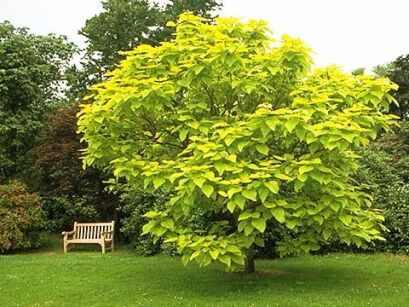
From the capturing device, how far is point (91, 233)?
48.8 feet

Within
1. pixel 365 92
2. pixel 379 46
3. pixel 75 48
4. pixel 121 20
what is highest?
pixel 379 46

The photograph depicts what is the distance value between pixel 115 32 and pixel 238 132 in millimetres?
20617

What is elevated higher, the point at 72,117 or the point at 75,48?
the point at 75,48

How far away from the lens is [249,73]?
24.1 feet

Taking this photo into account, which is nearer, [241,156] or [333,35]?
[241,156]

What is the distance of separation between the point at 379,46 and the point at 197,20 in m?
34.3

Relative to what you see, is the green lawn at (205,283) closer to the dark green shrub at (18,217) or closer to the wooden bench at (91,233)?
the dark green shrub at (18,217)

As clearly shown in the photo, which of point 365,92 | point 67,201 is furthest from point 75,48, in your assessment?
point 365,92

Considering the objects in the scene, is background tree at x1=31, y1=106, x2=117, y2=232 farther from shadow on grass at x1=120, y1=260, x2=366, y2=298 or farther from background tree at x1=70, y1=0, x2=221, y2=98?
background tree at x1=70, y1=0, x2=221, y2=98

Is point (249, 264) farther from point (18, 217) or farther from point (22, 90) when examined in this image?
point (22, 90)

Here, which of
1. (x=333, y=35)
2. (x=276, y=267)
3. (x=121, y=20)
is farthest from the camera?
(x=121, y=20)

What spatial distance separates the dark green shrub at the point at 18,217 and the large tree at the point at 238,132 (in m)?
6.79

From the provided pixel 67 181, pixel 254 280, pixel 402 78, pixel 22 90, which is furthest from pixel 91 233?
pixel 402 78

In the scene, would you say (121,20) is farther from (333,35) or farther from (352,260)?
(352,260)
